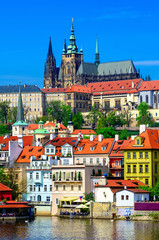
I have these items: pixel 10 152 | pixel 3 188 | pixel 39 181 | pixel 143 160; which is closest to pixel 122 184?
pixel 143 160

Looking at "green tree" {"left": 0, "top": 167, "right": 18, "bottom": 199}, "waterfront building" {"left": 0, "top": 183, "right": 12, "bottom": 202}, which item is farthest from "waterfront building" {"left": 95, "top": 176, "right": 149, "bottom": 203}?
"green tree" {"left": 0, "top": 167, "right": 18, "bottom": 199}

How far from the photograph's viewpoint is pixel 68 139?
11044cm

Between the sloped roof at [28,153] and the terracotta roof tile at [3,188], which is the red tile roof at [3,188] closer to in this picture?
the terracotta roof tile at [3,188]

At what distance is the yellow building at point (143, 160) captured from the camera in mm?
96438

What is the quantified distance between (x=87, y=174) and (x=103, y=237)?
20.7m

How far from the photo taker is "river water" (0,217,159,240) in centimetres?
7512

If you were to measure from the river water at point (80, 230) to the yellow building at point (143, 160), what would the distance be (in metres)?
12.6

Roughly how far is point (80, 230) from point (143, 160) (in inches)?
813

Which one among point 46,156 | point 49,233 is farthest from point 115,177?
point 49,233

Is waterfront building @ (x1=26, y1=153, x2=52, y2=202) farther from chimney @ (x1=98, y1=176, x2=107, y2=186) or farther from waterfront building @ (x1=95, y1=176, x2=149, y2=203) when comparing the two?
chimney @ (x1=98, y1=176, x2=107, y2=186)

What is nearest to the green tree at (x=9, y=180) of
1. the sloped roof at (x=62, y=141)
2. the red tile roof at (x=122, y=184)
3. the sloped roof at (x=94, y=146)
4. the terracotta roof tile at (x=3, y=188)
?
the terracotta roof tile at (x=3, y=188)

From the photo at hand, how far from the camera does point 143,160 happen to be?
9719cm

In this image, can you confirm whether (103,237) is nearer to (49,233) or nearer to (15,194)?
(49,233)

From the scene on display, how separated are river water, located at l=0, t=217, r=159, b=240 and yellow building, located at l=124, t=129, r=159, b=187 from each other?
12.6 meters
